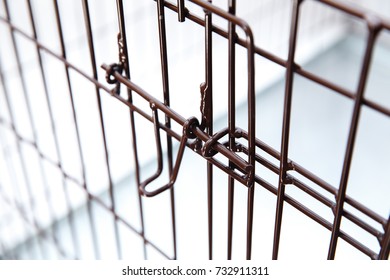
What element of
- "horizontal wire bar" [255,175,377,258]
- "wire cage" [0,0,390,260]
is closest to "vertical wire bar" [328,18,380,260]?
"horizontal wire bar" [255,175,377,258]

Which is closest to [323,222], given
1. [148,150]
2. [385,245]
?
[385,245]

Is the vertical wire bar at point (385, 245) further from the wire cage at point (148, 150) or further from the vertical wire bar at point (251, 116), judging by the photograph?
the wire cage at point (148, 150)

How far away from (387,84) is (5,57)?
3.95 ft

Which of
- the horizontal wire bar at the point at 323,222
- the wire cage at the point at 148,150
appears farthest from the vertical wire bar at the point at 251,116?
the wire cage at the point at 148,150

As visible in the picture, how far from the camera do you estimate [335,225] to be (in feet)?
1.36

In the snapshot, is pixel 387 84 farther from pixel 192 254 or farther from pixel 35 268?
pixel 35 268

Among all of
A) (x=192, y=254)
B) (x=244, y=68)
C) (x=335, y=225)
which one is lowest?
(x=335, y=225)

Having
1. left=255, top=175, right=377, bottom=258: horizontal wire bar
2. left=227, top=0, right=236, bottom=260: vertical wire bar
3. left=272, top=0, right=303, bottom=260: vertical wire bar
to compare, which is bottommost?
left=255, top=175, right=377, bottom=258: horizontal wire bar

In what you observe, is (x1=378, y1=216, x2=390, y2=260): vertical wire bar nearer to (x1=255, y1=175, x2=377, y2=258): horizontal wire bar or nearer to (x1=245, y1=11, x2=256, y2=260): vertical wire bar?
Answer: (x1=255, y1=175, x2=377, y2=258): horizontal wire bar

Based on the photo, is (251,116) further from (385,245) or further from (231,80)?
(385,245)

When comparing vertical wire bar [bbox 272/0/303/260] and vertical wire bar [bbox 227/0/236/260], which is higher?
vertical wire bar [bbox 227/0/236/260]

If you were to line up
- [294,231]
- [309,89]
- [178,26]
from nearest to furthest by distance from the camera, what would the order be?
[294,231]
[178,26]
[309,89]

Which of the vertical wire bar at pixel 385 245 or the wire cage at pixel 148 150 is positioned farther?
the wire cage at pixel 148 150

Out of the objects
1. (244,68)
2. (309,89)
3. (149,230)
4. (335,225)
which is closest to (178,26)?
(244,68)
